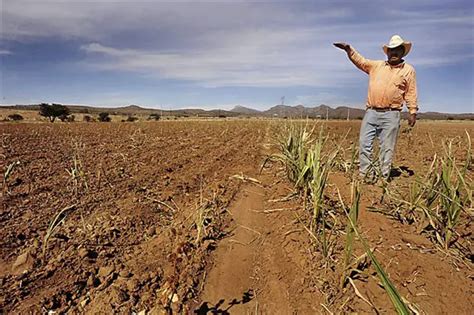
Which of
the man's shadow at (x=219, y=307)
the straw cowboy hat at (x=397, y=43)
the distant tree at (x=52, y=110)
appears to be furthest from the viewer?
the distant tree at (x=52, y=110)

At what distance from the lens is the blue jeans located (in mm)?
4910

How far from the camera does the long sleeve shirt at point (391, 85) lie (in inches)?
187

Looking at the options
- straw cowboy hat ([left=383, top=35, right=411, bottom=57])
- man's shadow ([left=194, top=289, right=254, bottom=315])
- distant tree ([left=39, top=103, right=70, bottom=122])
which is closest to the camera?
man's shadow ([left=194, top=289, right=254, bottom=315])

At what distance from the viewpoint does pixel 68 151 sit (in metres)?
7.67

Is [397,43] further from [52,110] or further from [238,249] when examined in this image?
[52,110]

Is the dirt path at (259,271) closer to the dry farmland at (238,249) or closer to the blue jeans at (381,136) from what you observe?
the dry farmland at (238,249)

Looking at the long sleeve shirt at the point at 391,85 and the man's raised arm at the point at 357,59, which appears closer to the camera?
the long sleeve shirt at the point at 391,85

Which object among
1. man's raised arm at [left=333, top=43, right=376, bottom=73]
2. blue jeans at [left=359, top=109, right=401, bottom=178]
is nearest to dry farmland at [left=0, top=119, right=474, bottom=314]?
blue jeans at [left=359, top=109, right=401, bottom=178]

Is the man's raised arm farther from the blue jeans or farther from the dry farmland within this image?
the dry farmland

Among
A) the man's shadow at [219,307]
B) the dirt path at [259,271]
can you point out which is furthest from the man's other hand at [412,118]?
the man's shadow at [219,307]

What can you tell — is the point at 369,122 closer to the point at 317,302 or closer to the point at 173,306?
the point at 317,302

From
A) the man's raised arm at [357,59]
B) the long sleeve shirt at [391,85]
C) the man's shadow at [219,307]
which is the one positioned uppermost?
the man's raised arm at [357,59]

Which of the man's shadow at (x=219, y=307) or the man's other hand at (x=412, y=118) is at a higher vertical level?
the man's other hand at (x=412, y=118)

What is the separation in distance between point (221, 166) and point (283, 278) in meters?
4.22
